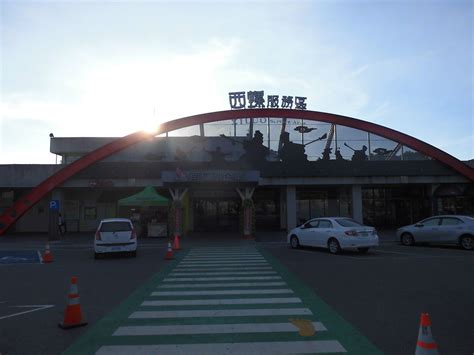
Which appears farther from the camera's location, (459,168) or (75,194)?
(75,194)

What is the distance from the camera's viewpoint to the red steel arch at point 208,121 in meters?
27.8

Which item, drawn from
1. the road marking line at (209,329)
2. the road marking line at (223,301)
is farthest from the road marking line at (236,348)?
the road marking line at (223,301)

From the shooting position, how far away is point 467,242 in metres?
17.2

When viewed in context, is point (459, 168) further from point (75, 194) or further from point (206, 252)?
point (75, 194)

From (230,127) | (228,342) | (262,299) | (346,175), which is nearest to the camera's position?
(228,342)

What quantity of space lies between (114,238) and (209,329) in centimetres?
1053

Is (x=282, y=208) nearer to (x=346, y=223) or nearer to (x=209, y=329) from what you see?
(x=346, y=223)

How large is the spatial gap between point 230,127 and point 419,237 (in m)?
16.8

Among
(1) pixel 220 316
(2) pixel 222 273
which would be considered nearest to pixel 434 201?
(2) pixel 222 273

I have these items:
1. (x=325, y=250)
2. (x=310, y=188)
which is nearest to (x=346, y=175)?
(x=310, y=188)

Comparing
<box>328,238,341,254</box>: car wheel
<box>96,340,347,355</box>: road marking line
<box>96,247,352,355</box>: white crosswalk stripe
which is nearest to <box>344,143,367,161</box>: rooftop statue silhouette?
<box>328,238,341,254</box>: car wheel

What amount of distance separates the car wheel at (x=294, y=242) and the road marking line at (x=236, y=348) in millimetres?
13107

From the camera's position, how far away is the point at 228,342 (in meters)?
5.70

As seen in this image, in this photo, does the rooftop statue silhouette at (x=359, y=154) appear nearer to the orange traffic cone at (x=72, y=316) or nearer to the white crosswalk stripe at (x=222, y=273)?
the white crosswalk stripe at (x=222, y=273)
